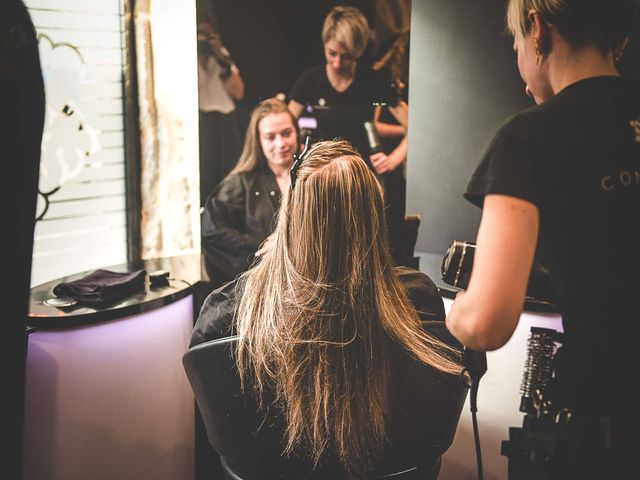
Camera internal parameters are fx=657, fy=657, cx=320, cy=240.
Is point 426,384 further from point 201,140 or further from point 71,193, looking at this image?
point 71,193

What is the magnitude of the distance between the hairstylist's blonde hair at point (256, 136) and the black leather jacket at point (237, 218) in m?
0.03

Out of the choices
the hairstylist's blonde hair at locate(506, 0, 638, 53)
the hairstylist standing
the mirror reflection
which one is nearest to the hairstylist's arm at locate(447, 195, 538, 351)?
the hairstylist standing

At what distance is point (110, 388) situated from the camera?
1.92 m

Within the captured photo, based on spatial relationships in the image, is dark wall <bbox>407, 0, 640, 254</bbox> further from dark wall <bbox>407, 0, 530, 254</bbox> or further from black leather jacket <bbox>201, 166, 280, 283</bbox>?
black leather jacket <bbox>201, 166, 280, 283</bbox>

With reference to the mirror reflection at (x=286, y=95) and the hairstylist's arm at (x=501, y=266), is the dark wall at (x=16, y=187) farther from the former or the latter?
the mirror reflection at (x=286, y=95)

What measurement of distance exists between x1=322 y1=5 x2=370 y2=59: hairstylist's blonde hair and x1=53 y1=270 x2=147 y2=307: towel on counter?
48.5 inches

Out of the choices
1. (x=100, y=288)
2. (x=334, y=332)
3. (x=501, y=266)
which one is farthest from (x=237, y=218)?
(x=501, y=266)

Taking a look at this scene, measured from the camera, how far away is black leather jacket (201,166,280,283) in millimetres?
2773

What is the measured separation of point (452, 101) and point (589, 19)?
57.9 inches

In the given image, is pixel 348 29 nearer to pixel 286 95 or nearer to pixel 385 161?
pixel 286 95

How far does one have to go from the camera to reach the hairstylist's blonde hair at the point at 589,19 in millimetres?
1078

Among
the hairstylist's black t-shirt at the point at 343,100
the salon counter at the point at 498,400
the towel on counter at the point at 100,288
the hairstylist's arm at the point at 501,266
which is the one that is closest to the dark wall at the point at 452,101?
the hairstylist's black t-shirt at the point at 343,100

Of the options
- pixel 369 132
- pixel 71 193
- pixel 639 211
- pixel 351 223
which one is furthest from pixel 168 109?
pixel 639 211

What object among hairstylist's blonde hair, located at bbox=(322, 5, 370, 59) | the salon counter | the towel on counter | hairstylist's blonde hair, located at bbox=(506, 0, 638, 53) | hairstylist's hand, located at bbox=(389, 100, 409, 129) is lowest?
the salon counter
